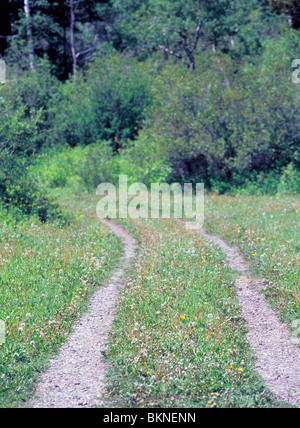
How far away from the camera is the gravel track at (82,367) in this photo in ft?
16.4

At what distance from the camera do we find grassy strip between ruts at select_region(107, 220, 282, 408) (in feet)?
16.7

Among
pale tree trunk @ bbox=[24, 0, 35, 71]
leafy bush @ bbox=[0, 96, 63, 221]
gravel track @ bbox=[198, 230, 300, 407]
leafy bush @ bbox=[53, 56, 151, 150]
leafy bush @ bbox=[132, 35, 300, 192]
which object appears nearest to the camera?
gravel track @ bbox=[198, 230, 300, 407]

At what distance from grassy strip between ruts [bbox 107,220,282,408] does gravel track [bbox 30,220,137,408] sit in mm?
174

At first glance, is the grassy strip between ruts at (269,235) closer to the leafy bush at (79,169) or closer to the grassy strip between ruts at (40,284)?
the grassy strip between ruts at (40,284)

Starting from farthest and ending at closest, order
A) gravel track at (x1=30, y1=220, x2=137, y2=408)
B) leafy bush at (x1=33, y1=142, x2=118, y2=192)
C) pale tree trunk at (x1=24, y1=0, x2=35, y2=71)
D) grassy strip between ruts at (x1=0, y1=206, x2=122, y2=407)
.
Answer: pale tree trunk at (x1=24, y1=0, x2=35, y2=71) < leafy bush at (x1=33, y1=142, x2=118, y2=192) < grassy strip between ruts at (x1=0, y1=206, x2=122, y2=407) < gravel track at (x1=30, y1=220, x2=137, y2=408)

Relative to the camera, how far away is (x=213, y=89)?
794 inches

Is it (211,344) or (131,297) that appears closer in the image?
(211,344)

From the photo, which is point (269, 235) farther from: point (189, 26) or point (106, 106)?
point (189, 26)

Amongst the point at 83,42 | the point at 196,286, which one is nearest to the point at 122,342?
the point at 196,286

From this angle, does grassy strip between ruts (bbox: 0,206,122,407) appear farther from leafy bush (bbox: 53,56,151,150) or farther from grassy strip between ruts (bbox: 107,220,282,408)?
leafy bush (bbox: 53,56,151,150)

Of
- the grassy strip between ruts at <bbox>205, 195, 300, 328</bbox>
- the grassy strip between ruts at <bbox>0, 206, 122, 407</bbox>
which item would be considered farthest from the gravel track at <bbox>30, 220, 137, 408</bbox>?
the grassy strip between ruts at <bbox>205, 195, 300, 328</bbox>

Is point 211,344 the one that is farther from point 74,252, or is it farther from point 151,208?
point 151,208

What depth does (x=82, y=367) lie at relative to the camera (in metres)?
5.75
